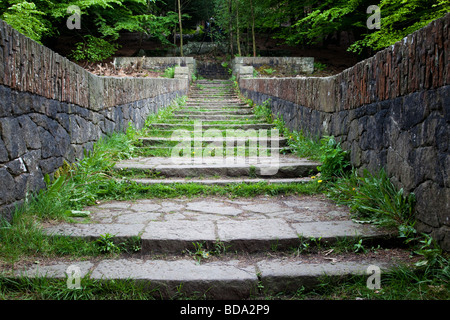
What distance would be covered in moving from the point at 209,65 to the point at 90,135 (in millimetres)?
14602

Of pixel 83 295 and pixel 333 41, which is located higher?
pixel 333 41

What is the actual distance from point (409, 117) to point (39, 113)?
287cm

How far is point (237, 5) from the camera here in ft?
55.6

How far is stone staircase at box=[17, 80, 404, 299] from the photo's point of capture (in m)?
2.05

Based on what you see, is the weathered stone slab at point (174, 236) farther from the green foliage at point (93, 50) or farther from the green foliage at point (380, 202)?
the green foliage at point (93, 50)

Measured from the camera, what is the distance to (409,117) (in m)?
2.41

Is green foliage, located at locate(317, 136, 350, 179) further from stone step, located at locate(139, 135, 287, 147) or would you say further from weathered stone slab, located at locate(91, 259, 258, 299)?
weathered stone slab, located at locate(91, 259, 258, 299)

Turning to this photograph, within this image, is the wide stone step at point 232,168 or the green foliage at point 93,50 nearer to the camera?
the wide stone step at point 232,168

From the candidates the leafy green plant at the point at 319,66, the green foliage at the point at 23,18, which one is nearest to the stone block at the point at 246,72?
the leafy green plant at the point at 319,66

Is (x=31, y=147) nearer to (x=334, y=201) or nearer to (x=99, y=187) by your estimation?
(x=99, y=187)

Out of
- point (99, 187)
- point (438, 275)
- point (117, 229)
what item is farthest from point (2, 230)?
point (438, 275)

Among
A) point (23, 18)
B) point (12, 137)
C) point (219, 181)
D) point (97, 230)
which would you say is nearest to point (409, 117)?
point (219, 181)

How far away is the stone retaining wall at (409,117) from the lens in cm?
203

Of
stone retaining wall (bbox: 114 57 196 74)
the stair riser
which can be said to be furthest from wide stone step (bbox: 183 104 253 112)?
stone retaining wall (bbox: 114 57 196 74)
